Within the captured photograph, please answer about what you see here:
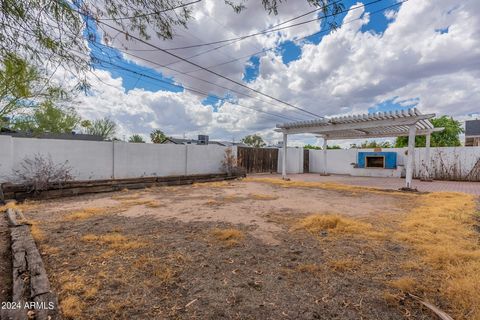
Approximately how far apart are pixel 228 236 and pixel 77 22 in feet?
9.21

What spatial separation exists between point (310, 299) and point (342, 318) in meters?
0.26

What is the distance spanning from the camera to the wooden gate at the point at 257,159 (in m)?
12.7

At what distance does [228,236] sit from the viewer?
3090 mm

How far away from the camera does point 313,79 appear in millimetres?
11406

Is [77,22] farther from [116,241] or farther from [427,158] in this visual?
[427,158]

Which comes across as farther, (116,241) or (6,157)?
(6,157)

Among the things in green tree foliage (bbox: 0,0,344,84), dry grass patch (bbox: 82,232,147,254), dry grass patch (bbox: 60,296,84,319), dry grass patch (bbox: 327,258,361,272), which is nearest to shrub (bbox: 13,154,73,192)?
dry grass patch (bbox: 82,232,147,254)

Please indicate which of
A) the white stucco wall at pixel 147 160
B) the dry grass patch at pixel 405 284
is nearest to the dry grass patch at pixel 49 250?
the dry grass patch at pixel 405 284

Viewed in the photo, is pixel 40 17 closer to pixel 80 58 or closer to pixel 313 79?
pixel 80 58

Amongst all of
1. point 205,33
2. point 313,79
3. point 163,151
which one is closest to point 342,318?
point 205,33

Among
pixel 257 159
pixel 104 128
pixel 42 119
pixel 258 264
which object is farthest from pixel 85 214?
pixel 104 128

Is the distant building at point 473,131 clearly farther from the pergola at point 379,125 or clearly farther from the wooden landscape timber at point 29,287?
the wooden landscape timber at point 29,287

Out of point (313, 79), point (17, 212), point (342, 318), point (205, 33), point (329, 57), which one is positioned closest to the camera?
point (342, 318)

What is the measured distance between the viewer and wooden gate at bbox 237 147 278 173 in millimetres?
12711
